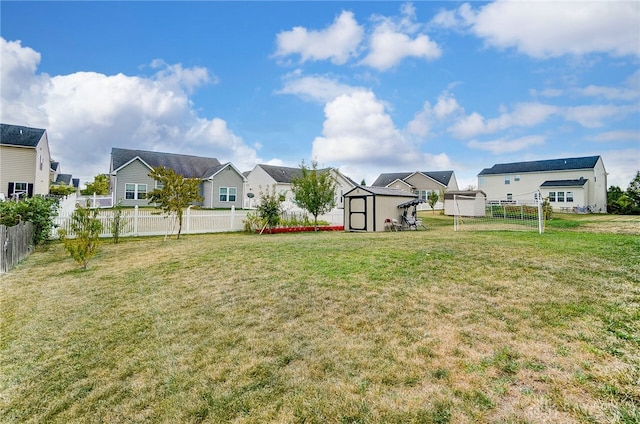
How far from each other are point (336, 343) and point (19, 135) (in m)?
29.5

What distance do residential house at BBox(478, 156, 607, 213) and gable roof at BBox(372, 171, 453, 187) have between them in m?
4.42

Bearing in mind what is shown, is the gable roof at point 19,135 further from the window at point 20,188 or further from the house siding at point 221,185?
the house siding at point 221,185

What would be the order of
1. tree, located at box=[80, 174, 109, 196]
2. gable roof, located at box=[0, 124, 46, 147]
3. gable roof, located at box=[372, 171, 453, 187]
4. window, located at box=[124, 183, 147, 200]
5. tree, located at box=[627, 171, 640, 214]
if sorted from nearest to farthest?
1. gable roof, located at box=[0, 124, 46, 147]
2. window, located at box=[124, 183, 147, 200]
3. tree, located at box=[627, 171, 640, 214]
4. tree, located at box=[80, 174, 109, 196]
5. gable roof, located at box=[372, 171, 453, 187]

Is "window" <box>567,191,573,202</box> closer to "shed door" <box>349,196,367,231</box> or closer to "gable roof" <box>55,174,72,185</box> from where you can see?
"shed door" <box>349,196,367,231</box>

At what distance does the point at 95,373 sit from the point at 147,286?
3.07 meters

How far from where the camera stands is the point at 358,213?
17969 millimetres

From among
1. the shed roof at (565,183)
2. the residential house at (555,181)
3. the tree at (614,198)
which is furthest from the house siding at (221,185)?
the tree at (614,198)

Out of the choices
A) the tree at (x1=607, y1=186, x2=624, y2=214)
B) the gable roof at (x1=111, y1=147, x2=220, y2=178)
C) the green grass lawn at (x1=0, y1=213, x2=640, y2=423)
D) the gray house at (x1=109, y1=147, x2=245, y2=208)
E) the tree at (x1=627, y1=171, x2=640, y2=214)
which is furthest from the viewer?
the tree at (x1=607, y1=186, x2=624, y2=214)

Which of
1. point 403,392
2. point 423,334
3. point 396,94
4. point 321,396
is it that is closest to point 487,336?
point 423,334

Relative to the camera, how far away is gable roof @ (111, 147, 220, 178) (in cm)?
2591

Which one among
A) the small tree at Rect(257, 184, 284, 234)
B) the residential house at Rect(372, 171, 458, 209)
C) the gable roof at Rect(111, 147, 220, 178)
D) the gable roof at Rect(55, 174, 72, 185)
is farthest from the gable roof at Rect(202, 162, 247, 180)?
the gable roof at Rect(55, 174, 72, 185)

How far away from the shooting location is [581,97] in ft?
49.9

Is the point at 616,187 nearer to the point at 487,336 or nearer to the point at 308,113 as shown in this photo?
the point at 308,113

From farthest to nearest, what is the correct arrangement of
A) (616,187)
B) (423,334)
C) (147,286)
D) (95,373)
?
1. (616,187)
2. (147,286)
3. (423,334)
4. (95,373)
